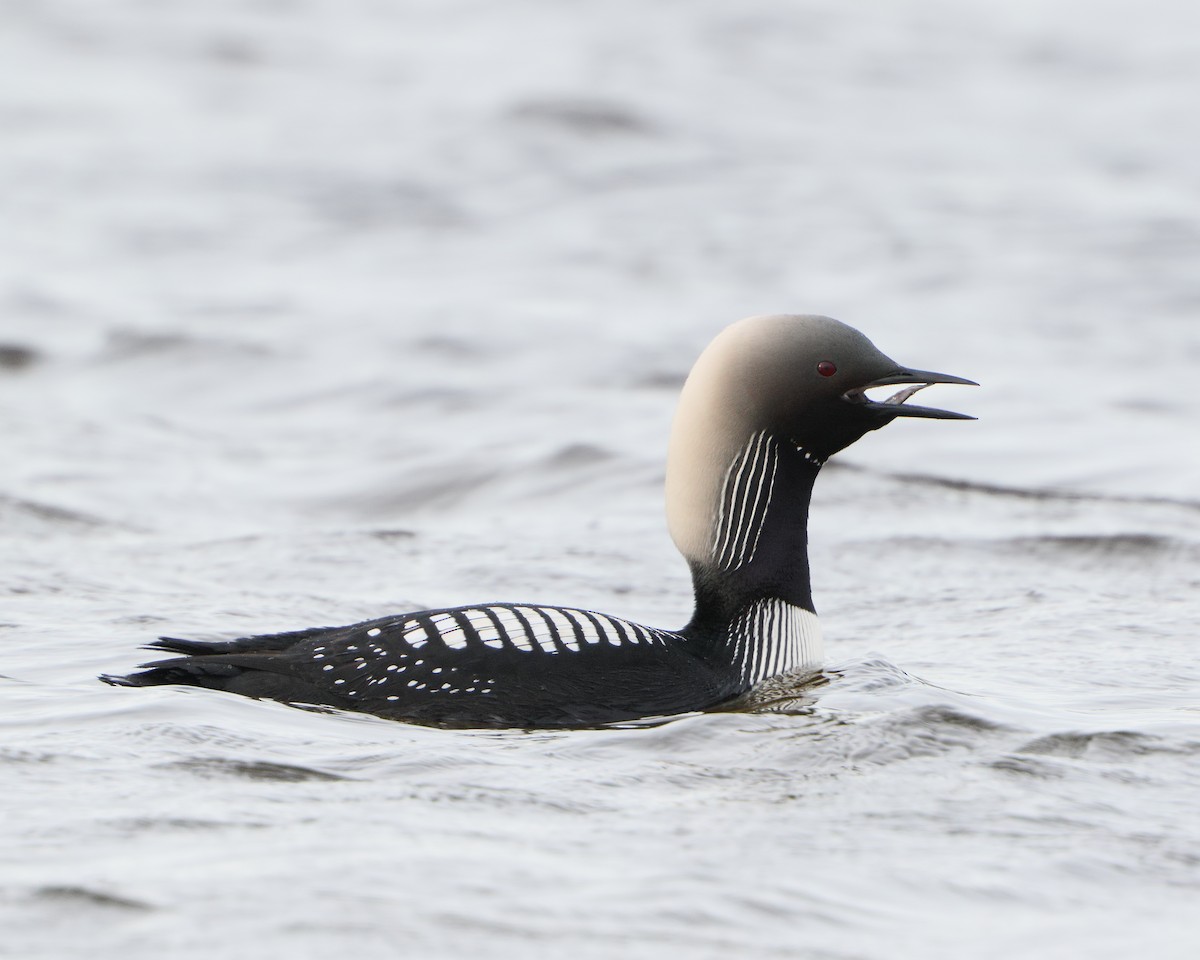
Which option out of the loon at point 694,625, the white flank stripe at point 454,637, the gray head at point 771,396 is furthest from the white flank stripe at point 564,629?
the gray head at point 771,396

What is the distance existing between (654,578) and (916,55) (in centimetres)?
1413

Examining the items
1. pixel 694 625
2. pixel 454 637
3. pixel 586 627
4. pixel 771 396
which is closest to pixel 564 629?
pixel 586 627

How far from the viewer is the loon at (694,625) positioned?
4523 mm

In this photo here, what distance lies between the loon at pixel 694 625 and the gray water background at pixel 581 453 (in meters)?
0.10

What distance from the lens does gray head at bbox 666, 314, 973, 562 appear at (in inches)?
193

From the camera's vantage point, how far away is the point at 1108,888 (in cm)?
380

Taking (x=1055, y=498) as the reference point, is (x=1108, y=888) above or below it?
below

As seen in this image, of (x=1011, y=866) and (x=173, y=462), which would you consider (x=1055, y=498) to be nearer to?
(x=173, y=462)

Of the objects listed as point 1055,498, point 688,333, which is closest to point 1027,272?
point 688,333

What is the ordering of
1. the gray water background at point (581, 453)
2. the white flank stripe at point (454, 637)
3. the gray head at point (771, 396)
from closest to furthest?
the gray water background at point (581, 453), the white flank stripe at point (454, 637), the gray head at point (771, 396)

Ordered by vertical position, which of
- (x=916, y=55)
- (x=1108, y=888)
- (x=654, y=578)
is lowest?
(x=1108, y=888)

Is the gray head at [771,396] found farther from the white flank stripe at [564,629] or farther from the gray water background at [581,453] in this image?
the gray water background at [581,453]

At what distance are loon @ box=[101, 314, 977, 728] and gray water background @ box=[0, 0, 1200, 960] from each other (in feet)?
0.32

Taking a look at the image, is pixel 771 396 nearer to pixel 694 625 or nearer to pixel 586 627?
pixel 694 625
